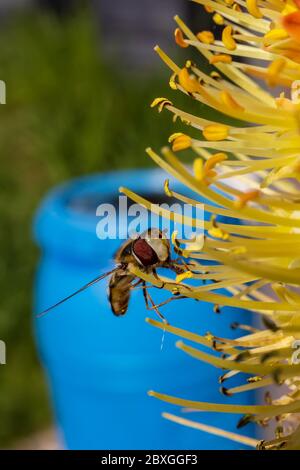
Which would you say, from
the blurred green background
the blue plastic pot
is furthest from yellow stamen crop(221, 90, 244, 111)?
the blurred green background

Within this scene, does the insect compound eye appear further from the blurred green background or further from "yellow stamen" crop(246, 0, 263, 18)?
the blurred green background

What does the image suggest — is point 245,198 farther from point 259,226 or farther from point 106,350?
point 106,350

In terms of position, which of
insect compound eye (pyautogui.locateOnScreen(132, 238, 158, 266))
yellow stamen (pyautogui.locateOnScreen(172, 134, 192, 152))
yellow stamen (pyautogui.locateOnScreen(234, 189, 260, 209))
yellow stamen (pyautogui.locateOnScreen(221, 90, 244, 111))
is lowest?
insect compound eye (pyautogui.locateOnScreen(132, 238, 158, 266))

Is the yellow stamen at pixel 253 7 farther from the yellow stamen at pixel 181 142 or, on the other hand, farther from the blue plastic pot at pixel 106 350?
the blue plastic pot at pixel 106 350

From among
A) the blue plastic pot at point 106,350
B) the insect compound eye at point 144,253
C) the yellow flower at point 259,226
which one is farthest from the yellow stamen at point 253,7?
the blue plastic pot at point 106,350

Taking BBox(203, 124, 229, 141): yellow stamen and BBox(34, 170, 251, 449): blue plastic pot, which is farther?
BBox(34, 170, 251, 449): blue plastic pot

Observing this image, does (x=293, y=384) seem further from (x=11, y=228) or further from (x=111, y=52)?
(x=111, y=52)

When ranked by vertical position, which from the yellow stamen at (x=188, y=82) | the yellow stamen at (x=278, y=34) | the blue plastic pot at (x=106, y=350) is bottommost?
the blue plastic pot at (x=106, y=350)

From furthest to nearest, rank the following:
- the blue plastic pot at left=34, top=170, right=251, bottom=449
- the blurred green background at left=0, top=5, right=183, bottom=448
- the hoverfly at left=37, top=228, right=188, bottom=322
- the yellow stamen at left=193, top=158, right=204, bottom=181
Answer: the blurred green background at left=0, top=5, right=183, bottom=448 < the blue plastic pot at left=34, top=170, right=251, bottom=449 < the hoverfly at left=37, top=228, right=188, bottom=322 < the yellow stamen at left=193, top=158, right=204, bottom=181
